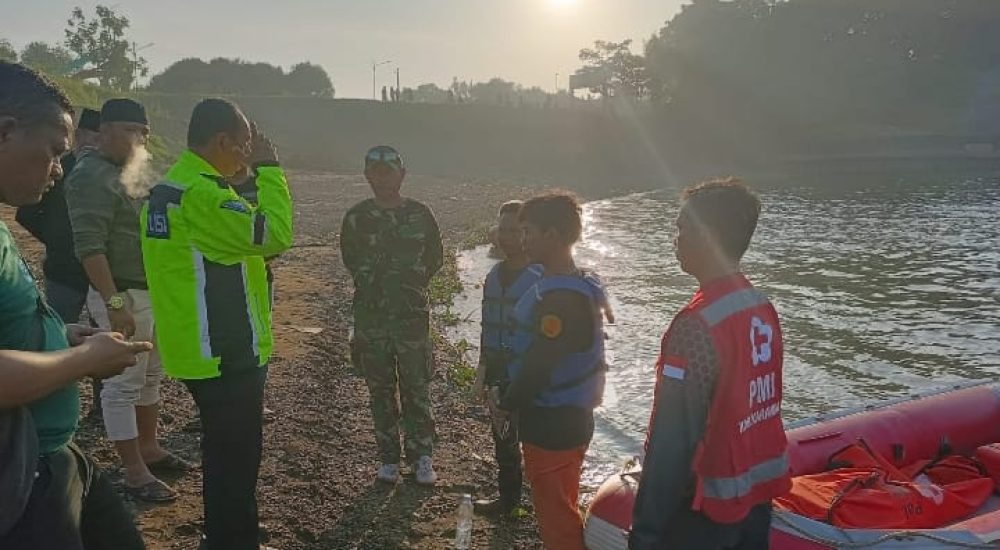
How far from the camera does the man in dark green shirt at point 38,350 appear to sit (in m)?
1.98

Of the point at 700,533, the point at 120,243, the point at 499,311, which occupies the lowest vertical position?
the point at 700,533

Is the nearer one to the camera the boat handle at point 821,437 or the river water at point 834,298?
the boat handle at point 821,437

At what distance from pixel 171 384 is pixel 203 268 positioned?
3996 millimetres

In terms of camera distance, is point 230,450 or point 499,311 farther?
point 499,311

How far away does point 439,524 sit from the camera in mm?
4762

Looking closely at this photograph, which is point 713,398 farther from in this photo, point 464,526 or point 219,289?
point 464,526

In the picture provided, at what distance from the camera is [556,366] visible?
3.51m

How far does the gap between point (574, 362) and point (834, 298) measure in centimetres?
1274

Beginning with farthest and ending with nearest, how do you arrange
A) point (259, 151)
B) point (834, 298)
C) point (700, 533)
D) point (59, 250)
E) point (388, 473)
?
point (834, 298) → point (388, 473) → point (59, 250) → point (259, 151) → point (700, 533)

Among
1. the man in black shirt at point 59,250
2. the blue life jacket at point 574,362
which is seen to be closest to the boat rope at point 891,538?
the blue life jacket at point 574,362

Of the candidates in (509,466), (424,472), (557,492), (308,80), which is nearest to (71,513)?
(557,492)

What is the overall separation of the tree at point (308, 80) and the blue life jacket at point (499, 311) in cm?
7294

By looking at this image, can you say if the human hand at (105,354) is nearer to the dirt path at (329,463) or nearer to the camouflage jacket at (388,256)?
the dirt path at (329,463)

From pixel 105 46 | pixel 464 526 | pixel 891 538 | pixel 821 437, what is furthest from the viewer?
pixel 105 46
